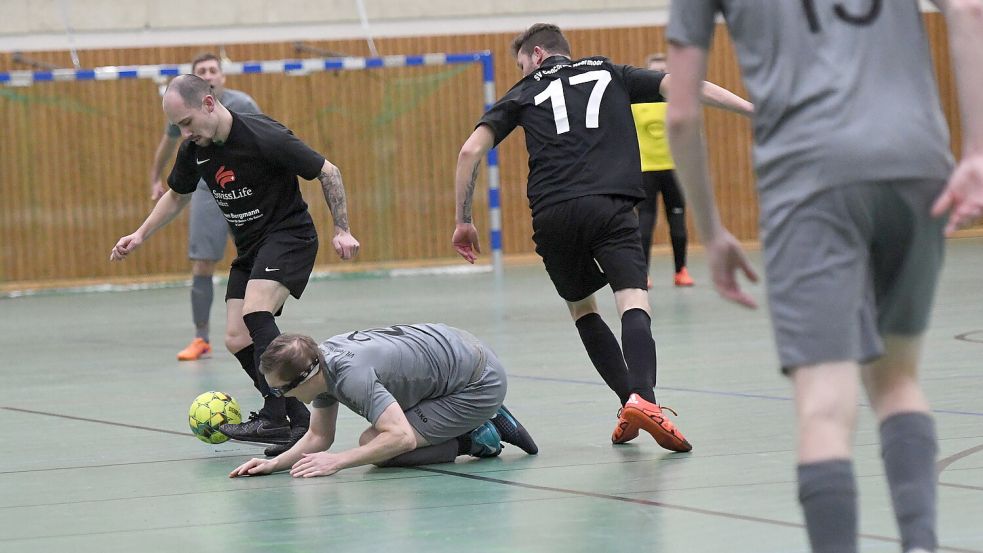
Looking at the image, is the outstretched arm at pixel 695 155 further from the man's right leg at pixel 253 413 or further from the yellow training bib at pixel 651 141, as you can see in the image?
the yellow training bib at pixel 651 141

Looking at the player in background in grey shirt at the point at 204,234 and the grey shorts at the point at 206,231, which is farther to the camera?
the grey shorts at the point at 206,231

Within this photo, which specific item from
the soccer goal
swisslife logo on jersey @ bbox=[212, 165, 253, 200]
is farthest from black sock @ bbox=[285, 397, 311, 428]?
the soccer goal

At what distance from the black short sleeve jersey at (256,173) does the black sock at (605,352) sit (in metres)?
1.28

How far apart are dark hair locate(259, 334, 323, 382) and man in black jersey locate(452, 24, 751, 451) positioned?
1.15 meters

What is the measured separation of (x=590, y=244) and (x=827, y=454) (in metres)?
3.33

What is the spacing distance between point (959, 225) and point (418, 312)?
9.93 m

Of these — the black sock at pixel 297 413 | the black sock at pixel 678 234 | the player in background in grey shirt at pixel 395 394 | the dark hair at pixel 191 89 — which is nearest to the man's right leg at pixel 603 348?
the player in background in grey shirt at pixel 395 394

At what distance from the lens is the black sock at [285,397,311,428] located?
20.5ft

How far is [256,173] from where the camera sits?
6.24 m

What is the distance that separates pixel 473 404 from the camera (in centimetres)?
552

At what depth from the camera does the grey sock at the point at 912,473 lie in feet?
9.54

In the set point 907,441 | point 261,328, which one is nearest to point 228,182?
point 261,328

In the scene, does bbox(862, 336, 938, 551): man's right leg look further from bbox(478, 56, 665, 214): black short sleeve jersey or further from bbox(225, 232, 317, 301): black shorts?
bbox(225, 232, 317, 301): black shorts

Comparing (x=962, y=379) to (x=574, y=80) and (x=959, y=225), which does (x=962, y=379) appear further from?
(x=959, y=225)
